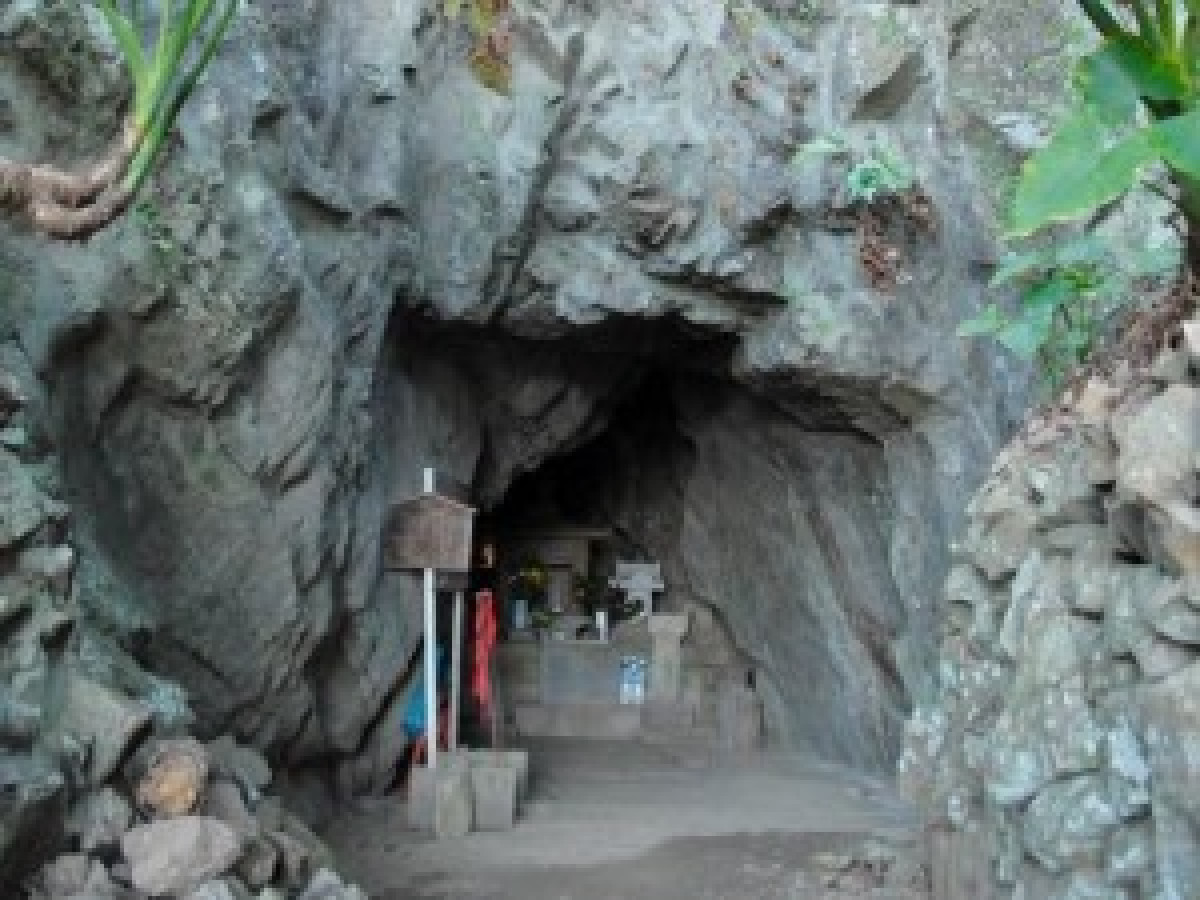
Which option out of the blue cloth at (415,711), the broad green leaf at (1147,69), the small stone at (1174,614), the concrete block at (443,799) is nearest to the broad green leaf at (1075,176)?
the broad green leaf at (1147,69)

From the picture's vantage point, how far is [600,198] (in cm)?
812

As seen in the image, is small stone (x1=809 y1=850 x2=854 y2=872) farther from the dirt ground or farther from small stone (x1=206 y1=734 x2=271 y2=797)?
small stone (x1=206 y1=734 x2=271 y2=797)

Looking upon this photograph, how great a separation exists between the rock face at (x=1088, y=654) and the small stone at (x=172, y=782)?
2442mm

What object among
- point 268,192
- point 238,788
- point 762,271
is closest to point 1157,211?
point 762,271

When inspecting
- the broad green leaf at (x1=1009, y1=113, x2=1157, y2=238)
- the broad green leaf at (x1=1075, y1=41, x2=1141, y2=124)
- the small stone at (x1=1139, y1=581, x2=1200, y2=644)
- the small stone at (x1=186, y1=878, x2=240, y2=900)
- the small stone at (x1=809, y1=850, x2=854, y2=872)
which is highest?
the broad green leaf at (x1=1075, y1=41, x2=1141, y2=124)

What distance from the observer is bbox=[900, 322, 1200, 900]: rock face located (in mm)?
3379

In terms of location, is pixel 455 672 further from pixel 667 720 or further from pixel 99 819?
pixel 99 819

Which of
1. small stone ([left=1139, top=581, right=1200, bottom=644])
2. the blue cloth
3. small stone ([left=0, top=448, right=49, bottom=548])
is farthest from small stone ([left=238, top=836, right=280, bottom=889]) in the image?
the blue cloth

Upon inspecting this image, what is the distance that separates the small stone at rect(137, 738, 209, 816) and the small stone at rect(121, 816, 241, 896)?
7 centimetres

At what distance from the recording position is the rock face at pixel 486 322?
219 inches

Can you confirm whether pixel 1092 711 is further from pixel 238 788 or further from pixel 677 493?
pixel 677 493

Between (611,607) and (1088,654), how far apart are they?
27.1ft

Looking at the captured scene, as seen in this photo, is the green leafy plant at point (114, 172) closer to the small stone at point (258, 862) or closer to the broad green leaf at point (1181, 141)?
the small stone at point (258, 862)

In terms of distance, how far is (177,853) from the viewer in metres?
3.88
